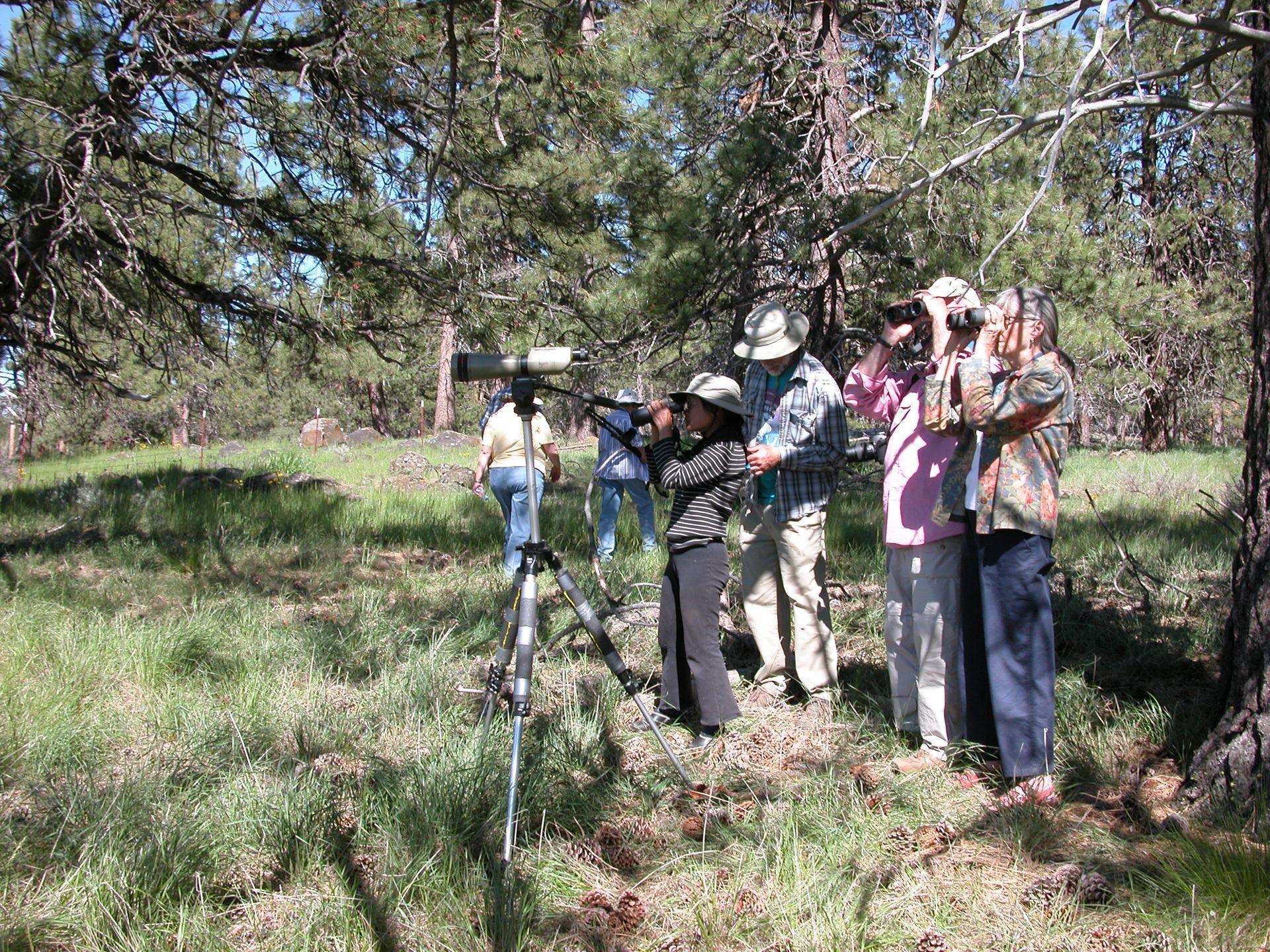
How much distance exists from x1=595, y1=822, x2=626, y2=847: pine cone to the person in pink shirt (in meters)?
1.16

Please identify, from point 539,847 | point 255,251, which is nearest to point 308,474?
point 255,251

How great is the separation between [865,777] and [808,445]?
4.87ft

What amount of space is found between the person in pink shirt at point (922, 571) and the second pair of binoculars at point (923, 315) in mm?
26

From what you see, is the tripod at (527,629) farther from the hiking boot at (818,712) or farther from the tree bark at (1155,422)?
the tree bark at (1155,422)

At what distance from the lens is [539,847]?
2.95 metres

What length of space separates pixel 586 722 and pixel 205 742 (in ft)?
4.81

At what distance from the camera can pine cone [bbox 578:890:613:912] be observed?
2.72m

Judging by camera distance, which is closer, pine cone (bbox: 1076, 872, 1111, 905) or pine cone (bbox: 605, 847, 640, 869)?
pine cone (bbox: 1076, 872, 1111, 905)

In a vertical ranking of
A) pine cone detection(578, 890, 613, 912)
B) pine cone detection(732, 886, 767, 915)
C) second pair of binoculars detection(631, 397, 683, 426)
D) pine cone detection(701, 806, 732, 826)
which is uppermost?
second pair of binoculars detection(631, 397, 683, 426)

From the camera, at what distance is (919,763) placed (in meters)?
3.57

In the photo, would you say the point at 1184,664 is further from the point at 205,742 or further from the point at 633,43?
the point at 633,43

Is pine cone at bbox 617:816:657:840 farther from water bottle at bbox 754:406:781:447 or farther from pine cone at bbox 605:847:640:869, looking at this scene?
water bottle at bbox 754:406:781:447

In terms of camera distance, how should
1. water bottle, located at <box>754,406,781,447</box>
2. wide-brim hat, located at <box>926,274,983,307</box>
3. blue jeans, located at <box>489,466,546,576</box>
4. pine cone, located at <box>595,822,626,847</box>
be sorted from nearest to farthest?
pine cone, located at <box>595,822,626,847</box> < wide-brim hat, located at <box>926,274,983,307</box> < water bottle, located at <box>754,406,781,447</box> < blue jeans, located at <box>489,466,546,576</box>

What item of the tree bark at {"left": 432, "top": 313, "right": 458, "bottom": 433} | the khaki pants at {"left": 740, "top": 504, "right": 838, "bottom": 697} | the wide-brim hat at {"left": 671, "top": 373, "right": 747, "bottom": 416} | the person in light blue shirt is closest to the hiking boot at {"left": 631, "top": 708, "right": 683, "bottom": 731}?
the khaki pants at {"left": 740, "top": 504, "right": 838, "bottom": 697}
